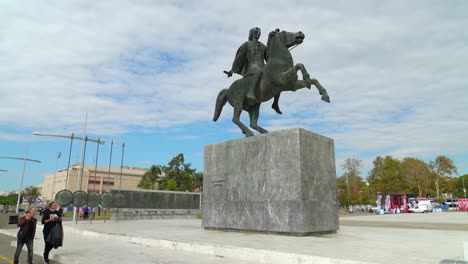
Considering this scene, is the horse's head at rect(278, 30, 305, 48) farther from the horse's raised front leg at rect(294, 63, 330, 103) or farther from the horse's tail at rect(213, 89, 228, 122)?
the horse's tail at rect(213, 89, 228, 122)

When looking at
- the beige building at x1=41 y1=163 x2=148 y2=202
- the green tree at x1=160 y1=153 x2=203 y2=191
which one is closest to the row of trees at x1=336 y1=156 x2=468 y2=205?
the green tree at x1=160 y1=153 x2=203 y2=191

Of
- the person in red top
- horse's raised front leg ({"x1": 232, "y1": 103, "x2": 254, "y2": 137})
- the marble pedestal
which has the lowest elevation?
the person in red top

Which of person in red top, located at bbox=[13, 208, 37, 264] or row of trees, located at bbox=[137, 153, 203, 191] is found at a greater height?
row of trees, located at bbox=[137, 153, 203, 191]

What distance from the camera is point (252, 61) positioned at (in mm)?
13188

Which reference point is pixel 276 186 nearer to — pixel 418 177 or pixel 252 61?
pixel 252 61

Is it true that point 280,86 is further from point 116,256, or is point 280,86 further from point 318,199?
point 116,256

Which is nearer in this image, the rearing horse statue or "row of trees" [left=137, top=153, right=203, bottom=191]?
the rearing horse statue

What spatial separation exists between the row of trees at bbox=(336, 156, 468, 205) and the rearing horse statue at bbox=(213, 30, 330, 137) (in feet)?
175

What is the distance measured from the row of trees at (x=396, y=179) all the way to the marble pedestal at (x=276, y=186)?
5349 cm

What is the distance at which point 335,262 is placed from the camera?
591 centimetres

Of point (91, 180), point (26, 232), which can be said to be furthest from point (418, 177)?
point (91, 180)

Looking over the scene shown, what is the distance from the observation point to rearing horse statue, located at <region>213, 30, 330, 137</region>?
11.1 m

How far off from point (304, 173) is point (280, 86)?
126 inches

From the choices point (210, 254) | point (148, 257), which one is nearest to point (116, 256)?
point (148, 257)
